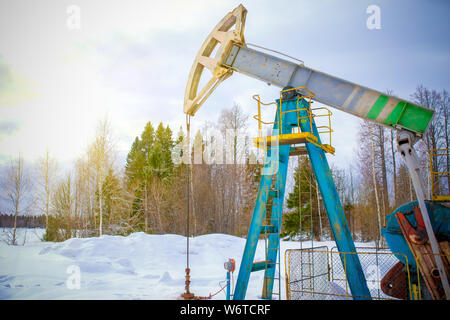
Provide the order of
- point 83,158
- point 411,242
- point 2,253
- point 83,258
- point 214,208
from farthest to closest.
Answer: point 214,208 → point 83,158 → point 2,253 → point 83,258 → point 411,242

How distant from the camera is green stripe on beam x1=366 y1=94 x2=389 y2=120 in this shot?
5.91m

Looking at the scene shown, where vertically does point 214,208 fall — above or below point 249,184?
below

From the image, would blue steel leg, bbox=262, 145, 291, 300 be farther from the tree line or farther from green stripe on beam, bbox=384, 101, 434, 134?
the tree line

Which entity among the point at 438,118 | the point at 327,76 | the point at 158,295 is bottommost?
the point at 158,295

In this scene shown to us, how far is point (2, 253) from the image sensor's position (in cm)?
1372

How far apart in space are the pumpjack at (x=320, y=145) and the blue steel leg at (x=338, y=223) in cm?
2

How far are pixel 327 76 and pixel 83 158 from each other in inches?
862

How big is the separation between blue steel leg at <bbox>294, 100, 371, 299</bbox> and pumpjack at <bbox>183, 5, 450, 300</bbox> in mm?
18

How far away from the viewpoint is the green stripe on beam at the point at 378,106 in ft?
19.4

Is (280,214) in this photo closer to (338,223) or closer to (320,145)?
(338,223)

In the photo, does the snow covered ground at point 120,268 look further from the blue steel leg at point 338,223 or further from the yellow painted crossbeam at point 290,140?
the yellow painted crossbeam at point 290,140

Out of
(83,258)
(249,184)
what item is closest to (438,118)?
(249,184)

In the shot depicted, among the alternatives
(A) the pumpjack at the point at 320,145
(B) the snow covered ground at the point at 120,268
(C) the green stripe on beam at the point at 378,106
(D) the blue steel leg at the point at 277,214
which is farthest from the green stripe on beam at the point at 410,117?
(B) the snow covered ground at the point at 120,268
